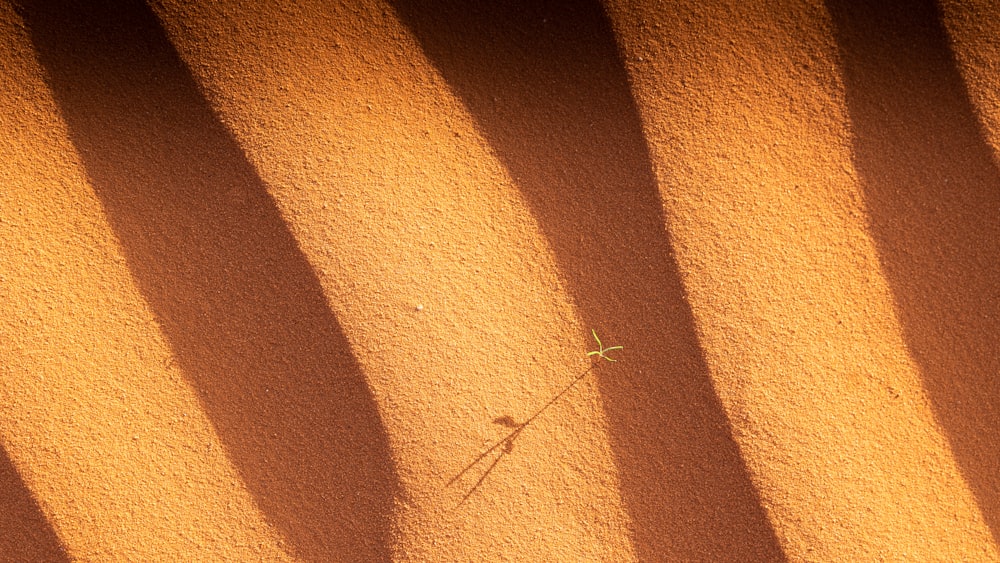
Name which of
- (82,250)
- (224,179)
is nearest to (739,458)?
(224,179)

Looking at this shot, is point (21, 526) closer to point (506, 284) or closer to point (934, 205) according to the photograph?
point (506, 284)

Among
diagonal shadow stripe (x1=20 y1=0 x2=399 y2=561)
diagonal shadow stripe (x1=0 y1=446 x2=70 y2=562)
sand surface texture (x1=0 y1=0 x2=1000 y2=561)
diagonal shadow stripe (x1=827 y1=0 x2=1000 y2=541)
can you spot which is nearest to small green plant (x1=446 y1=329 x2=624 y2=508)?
sand surface texture (x1=0 y1=0 x2=1000 y2=561)

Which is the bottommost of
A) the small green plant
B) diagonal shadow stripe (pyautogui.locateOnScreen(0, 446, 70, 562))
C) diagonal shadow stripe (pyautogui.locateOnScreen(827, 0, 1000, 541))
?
diagonal shadow stripe (pyautogui.locateOnScreen(0, 446, 70, 562))

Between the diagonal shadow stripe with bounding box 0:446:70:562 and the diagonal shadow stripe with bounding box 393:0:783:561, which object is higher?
the diagonal shadow stripe with bounding box 393:0:783:561

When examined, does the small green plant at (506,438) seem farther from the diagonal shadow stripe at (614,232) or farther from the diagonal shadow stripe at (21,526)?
the diagonal shadow stripe at (21,526)

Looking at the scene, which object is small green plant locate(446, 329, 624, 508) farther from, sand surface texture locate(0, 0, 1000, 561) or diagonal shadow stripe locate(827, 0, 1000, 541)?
diagonal shadow stripe locate(827, 0, 1000, 541)

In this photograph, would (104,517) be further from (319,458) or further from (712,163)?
(712,163)
